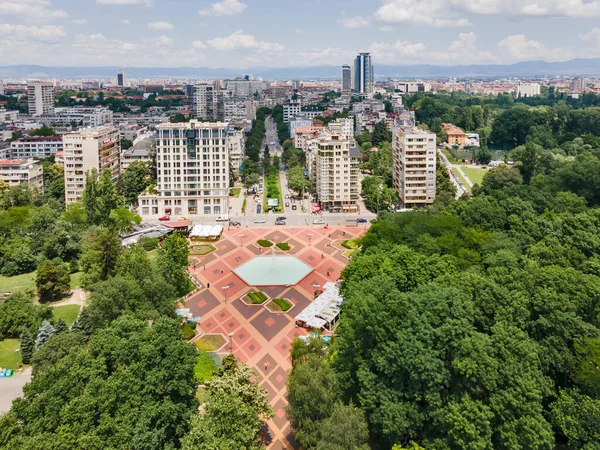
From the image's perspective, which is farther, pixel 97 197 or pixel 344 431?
pixel 97 197

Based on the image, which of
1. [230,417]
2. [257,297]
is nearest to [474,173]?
[257,297]

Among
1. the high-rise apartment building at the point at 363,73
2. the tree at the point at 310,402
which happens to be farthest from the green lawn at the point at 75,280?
the high-rise apartment building at the point at 363,73

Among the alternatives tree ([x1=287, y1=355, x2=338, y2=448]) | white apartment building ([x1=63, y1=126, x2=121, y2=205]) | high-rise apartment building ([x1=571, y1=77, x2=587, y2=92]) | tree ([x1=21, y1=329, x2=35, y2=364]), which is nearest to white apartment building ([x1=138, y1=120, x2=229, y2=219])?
white apartment building ([x1=63, y1=126, x2=121, y2=205])

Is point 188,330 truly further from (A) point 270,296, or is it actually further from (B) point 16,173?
(B) point 16,173

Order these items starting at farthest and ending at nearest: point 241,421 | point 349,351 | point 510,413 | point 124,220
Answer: point 124,220 → point 349,351 → point 241,421 → point 510,413

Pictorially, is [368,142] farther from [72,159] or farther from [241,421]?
[241,421]

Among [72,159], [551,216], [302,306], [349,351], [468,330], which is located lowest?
[302,306]

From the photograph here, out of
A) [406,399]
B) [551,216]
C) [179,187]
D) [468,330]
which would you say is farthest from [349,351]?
[179,187]
